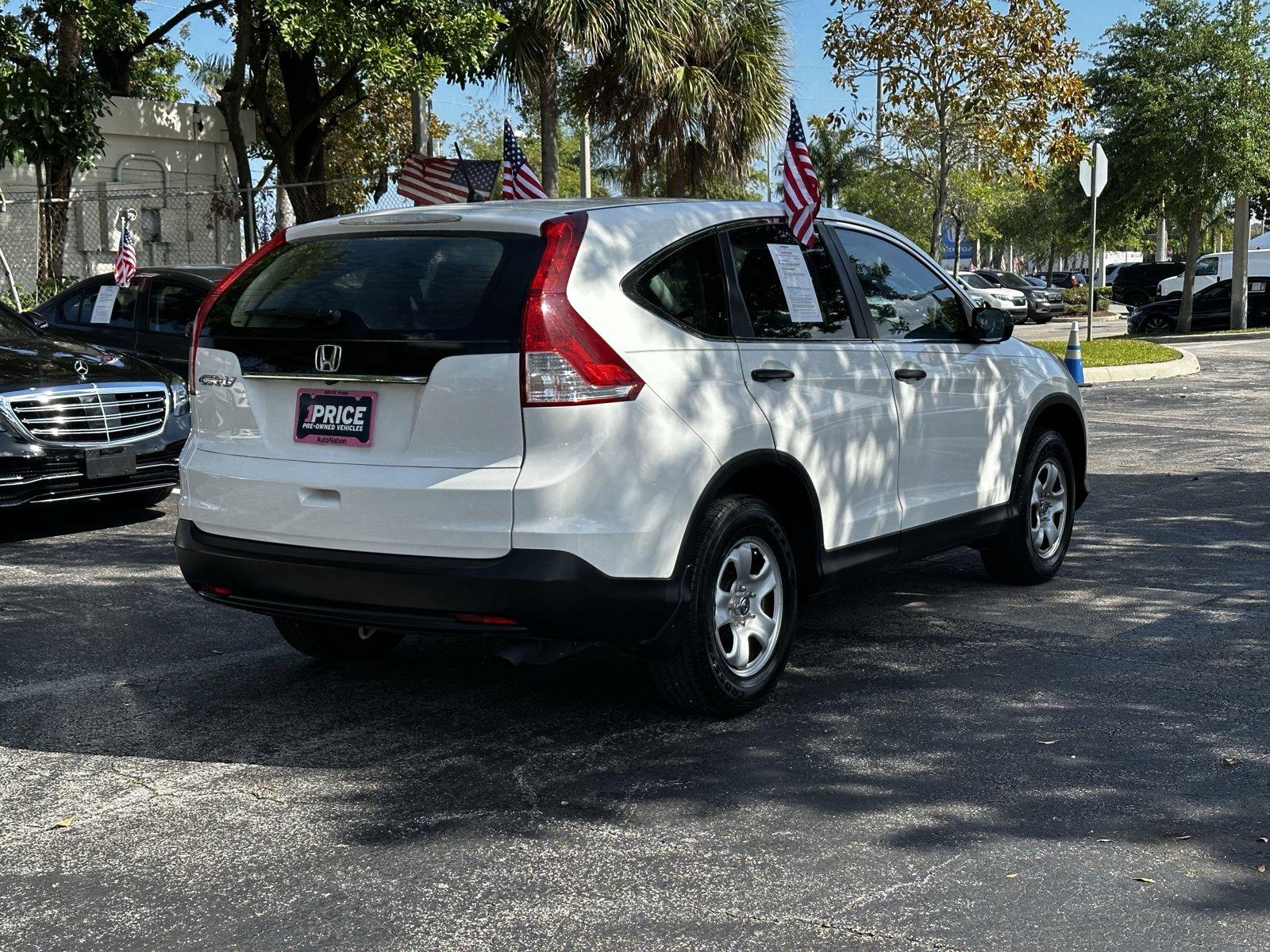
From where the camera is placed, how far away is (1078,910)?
11.7 ft

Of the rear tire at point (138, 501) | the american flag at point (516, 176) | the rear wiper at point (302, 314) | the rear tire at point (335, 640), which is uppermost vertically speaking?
the american flag at point (516, 176)

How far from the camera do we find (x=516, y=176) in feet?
40.7

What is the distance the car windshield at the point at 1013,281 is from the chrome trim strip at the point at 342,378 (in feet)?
130

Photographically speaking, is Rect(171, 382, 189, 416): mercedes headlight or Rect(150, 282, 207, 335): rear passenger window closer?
Rect(171, 382, 189, 416): mercedes headlight

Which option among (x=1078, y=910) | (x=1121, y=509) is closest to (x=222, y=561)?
(x=1078, y=910)

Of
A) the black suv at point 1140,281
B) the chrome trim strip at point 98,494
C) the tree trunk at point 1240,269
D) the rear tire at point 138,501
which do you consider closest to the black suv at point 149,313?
the rear tire at point 138,501

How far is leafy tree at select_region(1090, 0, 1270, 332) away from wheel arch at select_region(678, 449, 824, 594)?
1058 inches

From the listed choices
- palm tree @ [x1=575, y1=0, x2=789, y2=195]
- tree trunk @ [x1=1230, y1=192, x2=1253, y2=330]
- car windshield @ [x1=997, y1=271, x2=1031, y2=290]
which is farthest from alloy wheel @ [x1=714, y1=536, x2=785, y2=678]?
car windshield @ [x1=997, y1=271, x2=1031, y2=290]

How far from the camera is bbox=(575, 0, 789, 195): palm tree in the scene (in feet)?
85.1

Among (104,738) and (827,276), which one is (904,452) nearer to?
(827,276)

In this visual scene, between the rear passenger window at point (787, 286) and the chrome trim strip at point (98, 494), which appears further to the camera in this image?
the chrome trim strip at point (98, 494)

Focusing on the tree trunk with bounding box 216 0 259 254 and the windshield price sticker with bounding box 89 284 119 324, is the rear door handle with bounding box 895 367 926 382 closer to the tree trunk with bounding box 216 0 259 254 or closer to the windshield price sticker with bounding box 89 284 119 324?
the windshield price sticker with bounding box 89 284 119 324

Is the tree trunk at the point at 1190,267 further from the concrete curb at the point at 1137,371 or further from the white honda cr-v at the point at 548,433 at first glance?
the white honda cr-v at the point at 548,433

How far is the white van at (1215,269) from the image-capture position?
148ft
